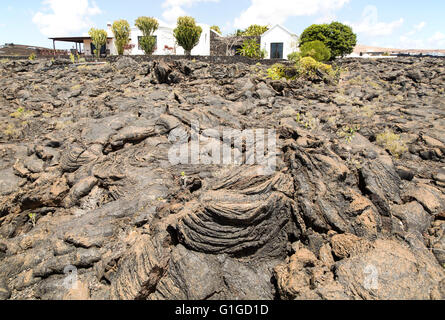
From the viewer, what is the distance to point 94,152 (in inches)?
406

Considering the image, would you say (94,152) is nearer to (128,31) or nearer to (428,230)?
(428,230)

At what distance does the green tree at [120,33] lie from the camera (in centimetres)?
3750

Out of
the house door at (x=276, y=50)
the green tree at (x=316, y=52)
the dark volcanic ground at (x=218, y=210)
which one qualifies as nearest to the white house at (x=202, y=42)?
the house door at (x=276, y=50)

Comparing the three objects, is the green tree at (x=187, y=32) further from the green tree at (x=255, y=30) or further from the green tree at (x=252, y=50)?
the green tree at (x=255, y=30)

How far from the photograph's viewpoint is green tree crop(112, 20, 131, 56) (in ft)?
123

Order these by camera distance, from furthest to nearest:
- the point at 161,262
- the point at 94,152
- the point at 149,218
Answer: the point at 94,152, the point at 149,218, the point at 161,262

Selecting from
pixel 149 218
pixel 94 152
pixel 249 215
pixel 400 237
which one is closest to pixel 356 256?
pixel 400 237

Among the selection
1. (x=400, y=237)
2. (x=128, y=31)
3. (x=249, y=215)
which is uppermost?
(x=128, y=31)

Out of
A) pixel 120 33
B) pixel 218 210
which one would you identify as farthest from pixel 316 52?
pixel 218 210

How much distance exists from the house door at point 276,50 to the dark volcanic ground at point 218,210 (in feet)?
102

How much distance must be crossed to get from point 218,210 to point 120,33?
128ft

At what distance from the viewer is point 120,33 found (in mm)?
37750

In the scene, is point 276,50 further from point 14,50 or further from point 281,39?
point 14,50
